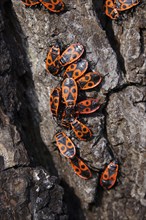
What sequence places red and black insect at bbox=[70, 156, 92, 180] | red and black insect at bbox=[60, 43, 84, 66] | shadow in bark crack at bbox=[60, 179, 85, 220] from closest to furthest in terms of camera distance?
red and black insect at bbox=[60, 43, 84, 66], red and black insect at bbox=[70, 156, 92, 180], shadow in bark crack at bbox=[60, 179, 85, 220]

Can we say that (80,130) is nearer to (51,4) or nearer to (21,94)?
(21,94)

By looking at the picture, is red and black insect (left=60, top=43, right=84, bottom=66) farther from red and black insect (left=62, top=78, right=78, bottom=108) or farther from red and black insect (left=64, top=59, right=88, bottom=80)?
red and black insect (left=62, top=78, right=78, bottom=108)

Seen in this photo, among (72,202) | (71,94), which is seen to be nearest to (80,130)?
(71,94)

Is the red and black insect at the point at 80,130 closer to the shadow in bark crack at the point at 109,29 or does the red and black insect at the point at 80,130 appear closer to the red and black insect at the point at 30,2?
the shadow in bark crack at the point at 109,29

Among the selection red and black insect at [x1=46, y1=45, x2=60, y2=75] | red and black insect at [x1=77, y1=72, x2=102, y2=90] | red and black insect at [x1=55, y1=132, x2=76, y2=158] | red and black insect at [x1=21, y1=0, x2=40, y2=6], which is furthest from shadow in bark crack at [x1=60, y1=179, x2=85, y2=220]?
red and black insect at [x1=21, y1=0, x2=40, y2=6]

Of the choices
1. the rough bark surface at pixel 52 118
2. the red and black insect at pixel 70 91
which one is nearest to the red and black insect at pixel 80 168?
the rough bark surface at pixel 52 118
